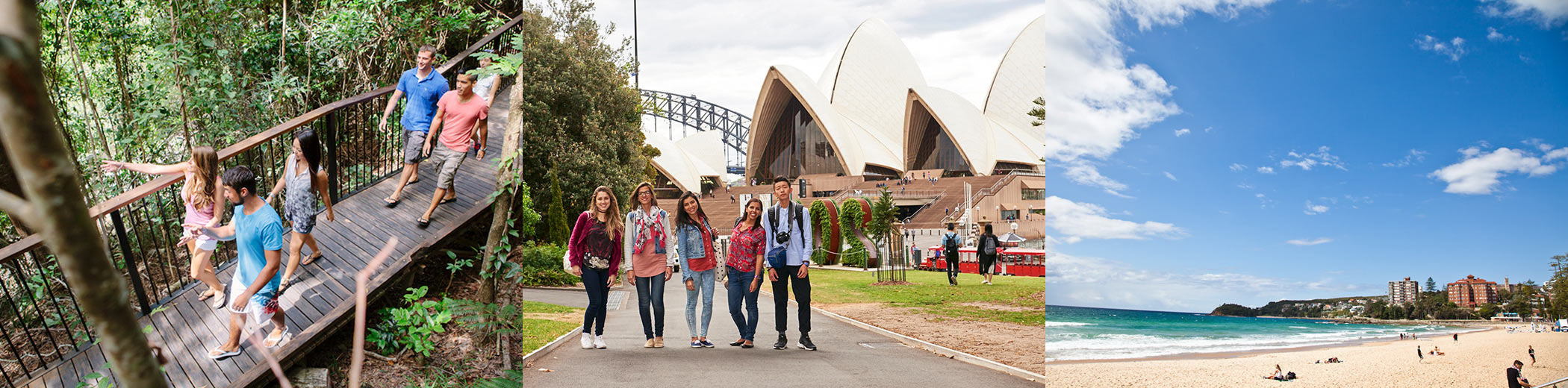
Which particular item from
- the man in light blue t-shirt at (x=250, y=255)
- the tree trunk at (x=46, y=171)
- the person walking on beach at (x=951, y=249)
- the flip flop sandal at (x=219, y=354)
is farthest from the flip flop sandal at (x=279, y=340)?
the tree trunk at (x=46, y=171)

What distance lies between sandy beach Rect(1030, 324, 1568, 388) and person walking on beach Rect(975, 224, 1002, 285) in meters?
0.57

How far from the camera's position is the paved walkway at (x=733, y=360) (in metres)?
4.36

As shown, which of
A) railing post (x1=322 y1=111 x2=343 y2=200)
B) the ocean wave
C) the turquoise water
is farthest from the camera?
the turquoise water

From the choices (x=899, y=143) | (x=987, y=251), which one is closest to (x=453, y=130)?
(x=899, y=143)

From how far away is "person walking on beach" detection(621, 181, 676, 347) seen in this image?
4523mm

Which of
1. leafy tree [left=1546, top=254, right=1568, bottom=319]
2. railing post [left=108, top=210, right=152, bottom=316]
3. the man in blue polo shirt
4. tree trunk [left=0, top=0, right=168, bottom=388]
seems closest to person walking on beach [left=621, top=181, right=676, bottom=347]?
the man in blue polo shirt

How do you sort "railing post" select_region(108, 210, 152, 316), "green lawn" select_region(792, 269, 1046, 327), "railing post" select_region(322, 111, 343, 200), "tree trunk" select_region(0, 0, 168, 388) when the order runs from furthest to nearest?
"green lawn" select_region(792, 269, 1046, 327) → "railing post" select_region(322, 111, 343, 200) → "railing post" select_region(108, 210, 152, 316) → "tree trunk" select_region(0, 0, 168, 388)

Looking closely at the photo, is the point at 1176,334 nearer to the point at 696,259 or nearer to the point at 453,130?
the point at 696,259

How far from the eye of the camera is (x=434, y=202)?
460cm

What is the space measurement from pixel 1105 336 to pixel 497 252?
7.95 m

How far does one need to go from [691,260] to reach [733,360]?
1.95ft

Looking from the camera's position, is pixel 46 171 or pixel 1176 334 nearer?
pixel 46 171

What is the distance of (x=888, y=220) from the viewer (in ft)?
15.5

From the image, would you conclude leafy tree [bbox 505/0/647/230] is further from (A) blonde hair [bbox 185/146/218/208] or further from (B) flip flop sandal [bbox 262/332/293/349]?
(A) blonde hair [bbox 185/146/218/208]
